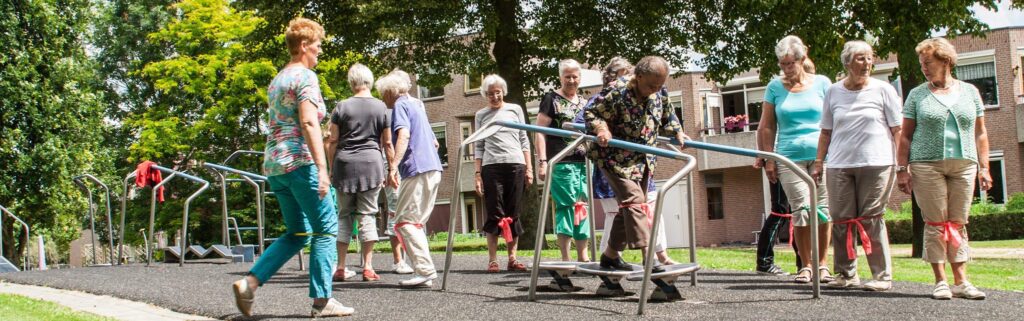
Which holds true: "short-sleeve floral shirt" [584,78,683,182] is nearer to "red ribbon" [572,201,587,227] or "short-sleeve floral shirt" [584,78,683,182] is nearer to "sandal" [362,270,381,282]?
"red ribbon" [572,201,587,227]

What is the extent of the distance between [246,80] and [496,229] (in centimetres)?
3048

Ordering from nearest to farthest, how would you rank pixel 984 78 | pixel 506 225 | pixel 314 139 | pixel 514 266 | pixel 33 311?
1. pixel 314 139
2. pixel 33 311
3. pixel 506 225
4. pixel 514 266
5. pixel 984 78

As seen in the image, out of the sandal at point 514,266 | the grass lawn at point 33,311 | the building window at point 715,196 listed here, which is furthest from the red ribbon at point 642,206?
the building window at point 715,196

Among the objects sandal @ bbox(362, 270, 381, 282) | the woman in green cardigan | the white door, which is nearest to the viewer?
the woman in green cardigan

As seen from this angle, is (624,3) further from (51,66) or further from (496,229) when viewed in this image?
(51,66)

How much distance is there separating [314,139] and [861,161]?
A: 3.59m

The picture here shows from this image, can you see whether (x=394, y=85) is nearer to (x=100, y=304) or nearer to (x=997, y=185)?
(x=100, y=304)

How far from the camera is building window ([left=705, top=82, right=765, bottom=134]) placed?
4075 centimetres

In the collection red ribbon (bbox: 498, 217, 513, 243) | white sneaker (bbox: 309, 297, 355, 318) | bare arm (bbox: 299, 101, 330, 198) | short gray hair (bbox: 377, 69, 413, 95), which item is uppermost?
short gray hair (bbox: 377, 69, 413, 95)

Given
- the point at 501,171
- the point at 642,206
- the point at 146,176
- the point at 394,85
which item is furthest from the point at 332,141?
the point at 146,176

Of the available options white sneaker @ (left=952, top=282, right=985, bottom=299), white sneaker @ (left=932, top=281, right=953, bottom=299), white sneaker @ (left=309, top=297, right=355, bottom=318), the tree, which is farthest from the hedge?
white sneaker @ (left=309, top=297, right=355, bottom=318)

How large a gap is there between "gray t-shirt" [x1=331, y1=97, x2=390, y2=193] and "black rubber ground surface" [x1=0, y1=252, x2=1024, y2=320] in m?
0.82

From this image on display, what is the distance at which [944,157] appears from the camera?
6598 mm

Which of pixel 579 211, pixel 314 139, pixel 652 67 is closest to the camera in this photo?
pixel 314 139
